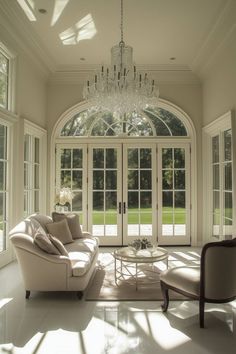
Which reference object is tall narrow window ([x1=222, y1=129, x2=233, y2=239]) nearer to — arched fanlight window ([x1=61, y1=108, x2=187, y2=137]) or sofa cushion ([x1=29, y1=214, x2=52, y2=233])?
arched fanlight window ([x1=61, y1=108, x2=187, y2=137])

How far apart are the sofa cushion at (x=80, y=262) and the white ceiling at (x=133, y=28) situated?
12.1 feet

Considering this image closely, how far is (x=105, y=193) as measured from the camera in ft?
22.5

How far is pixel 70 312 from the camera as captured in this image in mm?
3363

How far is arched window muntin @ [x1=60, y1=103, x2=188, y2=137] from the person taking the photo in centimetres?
694

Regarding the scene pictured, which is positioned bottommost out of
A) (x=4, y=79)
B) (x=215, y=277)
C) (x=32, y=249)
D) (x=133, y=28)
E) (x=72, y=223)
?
(x=215, y=277)

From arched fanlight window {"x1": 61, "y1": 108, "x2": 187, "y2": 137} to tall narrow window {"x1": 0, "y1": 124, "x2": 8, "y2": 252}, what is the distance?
2.03m

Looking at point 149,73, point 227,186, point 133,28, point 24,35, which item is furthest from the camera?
point 149,73

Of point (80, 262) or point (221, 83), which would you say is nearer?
point (80, 262)

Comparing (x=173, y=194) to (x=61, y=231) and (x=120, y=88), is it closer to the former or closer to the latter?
(x=61, y=231)

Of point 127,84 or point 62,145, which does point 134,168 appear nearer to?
point 62,145

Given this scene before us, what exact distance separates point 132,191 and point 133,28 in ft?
11.2

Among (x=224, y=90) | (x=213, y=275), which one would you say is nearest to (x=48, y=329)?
(x=213, y=275)

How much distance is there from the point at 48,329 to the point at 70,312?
0.43 metres

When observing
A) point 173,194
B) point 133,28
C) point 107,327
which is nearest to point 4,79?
point 133,28
